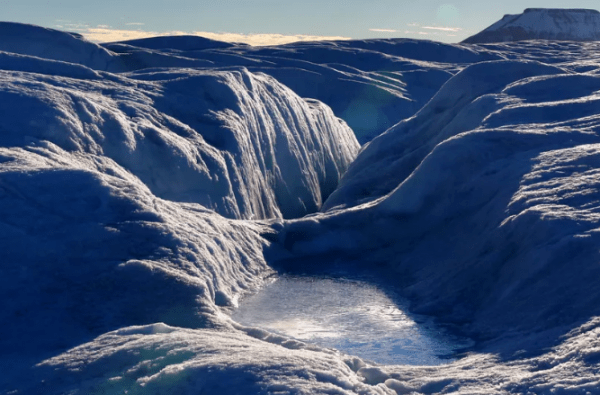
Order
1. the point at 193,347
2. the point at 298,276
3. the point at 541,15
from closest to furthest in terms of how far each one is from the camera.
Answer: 1. the point at 193,347
2. the point at 298,276
3. the point at 541,15

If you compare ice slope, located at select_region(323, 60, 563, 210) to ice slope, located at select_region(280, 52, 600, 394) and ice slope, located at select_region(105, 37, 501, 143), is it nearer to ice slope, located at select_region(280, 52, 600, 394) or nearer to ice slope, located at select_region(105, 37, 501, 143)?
ice slope, located at select_region(280, 52, 600, 394)

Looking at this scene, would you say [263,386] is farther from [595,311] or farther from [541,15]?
A: [541,15]

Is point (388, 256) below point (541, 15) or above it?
below

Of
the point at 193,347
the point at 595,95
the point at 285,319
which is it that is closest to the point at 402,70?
the point at 595,95

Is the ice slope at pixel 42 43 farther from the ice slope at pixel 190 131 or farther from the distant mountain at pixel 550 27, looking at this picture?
the distant mountain at pixel 550 27

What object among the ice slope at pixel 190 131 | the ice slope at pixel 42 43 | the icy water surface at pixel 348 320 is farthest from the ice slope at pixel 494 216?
the ice slope at pixel 42 43

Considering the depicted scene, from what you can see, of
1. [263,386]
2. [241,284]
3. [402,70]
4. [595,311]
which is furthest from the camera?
[402,70]

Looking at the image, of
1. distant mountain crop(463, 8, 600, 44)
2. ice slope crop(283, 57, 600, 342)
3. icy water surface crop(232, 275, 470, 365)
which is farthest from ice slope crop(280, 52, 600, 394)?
distant mountain crop(463, 8, 600, 44)
